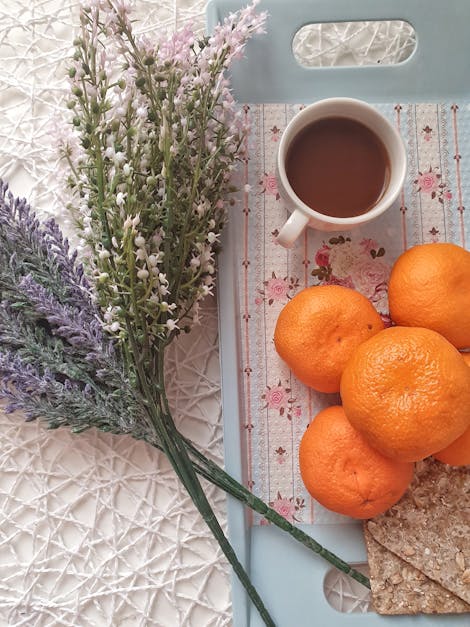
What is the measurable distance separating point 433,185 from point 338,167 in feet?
0.51

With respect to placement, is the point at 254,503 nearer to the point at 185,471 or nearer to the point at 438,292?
the point at 185,471

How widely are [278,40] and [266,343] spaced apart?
416mm

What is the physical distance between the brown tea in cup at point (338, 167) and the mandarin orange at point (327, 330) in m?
0.11

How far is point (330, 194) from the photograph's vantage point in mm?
813

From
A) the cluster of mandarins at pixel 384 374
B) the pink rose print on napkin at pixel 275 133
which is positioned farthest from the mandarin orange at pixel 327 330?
the pink rose print on napkin at pixel 275 133

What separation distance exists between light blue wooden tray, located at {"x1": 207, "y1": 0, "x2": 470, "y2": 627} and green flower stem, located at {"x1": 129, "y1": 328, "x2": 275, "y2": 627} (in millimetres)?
28

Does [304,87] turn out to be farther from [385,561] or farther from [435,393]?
[385,561]

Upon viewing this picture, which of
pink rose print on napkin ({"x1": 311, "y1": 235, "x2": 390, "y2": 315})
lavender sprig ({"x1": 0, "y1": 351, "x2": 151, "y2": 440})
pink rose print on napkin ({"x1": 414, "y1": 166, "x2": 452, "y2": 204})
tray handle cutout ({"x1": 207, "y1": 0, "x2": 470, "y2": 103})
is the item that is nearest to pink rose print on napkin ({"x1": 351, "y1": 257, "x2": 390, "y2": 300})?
pink rose print on napkin ({"x1": 311, "y1": 235, "x2": 390, "y2": 315})

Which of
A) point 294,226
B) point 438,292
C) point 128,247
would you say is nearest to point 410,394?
point 438,292

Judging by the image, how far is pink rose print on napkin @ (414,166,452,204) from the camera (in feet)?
2.89

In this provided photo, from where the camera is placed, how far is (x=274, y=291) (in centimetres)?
87

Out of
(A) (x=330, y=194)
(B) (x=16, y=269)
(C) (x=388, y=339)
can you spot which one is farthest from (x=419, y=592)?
(B) (x=16, y=269)

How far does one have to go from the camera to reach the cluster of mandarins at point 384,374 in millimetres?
701

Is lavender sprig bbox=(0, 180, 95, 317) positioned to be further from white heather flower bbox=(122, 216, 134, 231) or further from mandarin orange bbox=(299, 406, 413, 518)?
mandarin orange bbox=(299, 406, 413, 518)
